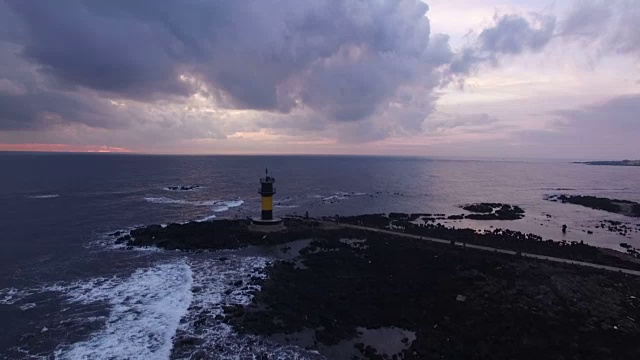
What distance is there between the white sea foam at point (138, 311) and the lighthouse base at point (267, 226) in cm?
1147

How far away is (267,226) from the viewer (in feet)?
146

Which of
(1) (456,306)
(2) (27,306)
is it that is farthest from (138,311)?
(1) (456,306)

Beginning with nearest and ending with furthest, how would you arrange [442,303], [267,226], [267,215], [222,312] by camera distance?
[222,312]
[442,303]
[267,226]
[267,215]

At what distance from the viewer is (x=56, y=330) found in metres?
21.9

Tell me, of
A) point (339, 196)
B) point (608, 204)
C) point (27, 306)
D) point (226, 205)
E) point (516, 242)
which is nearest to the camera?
point (27, 306)

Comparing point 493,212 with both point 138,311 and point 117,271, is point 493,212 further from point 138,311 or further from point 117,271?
point 138,311

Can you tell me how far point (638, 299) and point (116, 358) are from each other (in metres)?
30.2

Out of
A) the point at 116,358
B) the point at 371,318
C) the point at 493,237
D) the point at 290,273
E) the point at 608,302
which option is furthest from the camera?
the point at 493,237

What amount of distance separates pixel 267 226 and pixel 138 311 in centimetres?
2071

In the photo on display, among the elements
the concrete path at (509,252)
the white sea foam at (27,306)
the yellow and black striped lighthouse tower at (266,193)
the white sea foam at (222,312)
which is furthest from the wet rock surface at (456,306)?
the white sea foam at (27,306)

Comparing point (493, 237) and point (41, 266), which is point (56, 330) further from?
point (493, 237)

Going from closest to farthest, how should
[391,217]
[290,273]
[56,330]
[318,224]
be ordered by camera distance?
[56,330] → [290,273] → [318,224] → [391,217]

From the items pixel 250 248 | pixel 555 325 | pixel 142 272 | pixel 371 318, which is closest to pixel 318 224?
pixel 250 248

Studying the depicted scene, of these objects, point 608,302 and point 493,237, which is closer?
point 608,302
